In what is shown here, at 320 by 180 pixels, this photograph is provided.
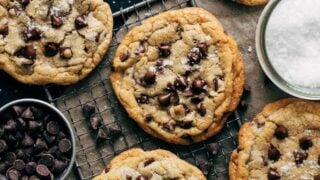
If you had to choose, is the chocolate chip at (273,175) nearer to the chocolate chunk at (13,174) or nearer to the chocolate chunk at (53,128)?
the chocolate chunk at (53,128)

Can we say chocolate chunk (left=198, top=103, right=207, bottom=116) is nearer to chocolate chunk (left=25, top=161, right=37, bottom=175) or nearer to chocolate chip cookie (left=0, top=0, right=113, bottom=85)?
chocolate chip cookie (left=0, top=0, right=113, bottom=85)

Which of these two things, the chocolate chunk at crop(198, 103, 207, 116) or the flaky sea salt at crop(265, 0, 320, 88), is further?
the chocolate chunk at crop(198, 103, 207, 116)

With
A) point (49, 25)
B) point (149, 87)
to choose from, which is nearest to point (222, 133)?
point (149, 87)

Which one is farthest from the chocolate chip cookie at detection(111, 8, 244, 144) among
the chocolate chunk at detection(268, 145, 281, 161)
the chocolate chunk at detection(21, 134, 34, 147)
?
the chocolate chunk at detection(21, 134, 34, 147)

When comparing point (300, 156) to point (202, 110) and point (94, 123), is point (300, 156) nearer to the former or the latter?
point (202, 110)

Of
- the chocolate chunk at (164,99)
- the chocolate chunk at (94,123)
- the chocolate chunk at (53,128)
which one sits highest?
the chocolate chunk at (164,99)

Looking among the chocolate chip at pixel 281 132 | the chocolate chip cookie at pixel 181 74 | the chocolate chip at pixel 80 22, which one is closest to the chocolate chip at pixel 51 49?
the chocolate chip at pixel 80 22
